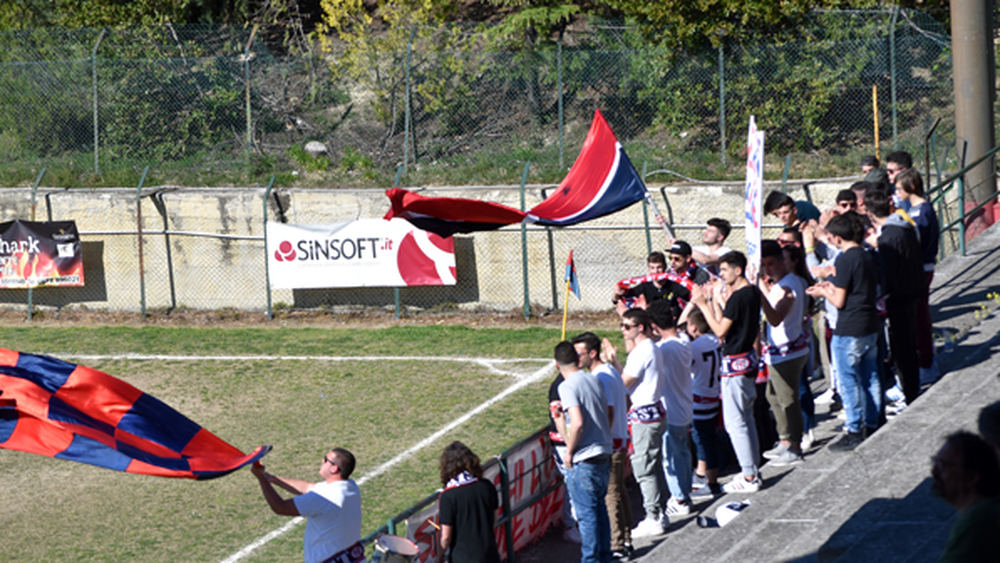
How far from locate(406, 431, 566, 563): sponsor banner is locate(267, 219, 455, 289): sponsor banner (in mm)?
9727

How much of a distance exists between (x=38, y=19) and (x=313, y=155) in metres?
9.06

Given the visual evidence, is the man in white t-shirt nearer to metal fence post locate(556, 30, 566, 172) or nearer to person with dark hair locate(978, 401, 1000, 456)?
person with dark hair locate(978, 401, 1000, 456)

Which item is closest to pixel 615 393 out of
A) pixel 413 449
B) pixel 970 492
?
pixel 970 492

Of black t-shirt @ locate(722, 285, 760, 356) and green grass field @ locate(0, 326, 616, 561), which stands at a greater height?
black t-shirt @ locate(722, 285, 760, 356)

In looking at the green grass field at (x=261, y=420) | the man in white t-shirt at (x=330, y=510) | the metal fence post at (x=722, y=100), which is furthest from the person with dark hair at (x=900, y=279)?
the metal fence post at (x=722, y=100)

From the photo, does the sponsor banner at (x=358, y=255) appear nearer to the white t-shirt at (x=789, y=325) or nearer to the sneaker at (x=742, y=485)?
the white t-shirt at (x=789, y=325)

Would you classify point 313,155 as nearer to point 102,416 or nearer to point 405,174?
point 405,174

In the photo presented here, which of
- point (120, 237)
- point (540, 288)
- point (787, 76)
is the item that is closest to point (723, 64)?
point (787, 76)

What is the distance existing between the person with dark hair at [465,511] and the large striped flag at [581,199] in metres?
2.67

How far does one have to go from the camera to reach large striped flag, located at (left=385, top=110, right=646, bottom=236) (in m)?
9.74

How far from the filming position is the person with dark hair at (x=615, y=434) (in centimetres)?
850

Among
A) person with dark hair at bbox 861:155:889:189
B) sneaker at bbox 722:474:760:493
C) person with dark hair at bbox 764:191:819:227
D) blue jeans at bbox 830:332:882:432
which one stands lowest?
sneaker at bbox 722:474:760:493

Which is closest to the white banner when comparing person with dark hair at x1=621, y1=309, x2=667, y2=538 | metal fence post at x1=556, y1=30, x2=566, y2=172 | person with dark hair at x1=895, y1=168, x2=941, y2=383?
person with dark hair at x1=621, y1=309, x2=667, y2=538

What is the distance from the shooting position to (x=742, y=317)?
879cm
